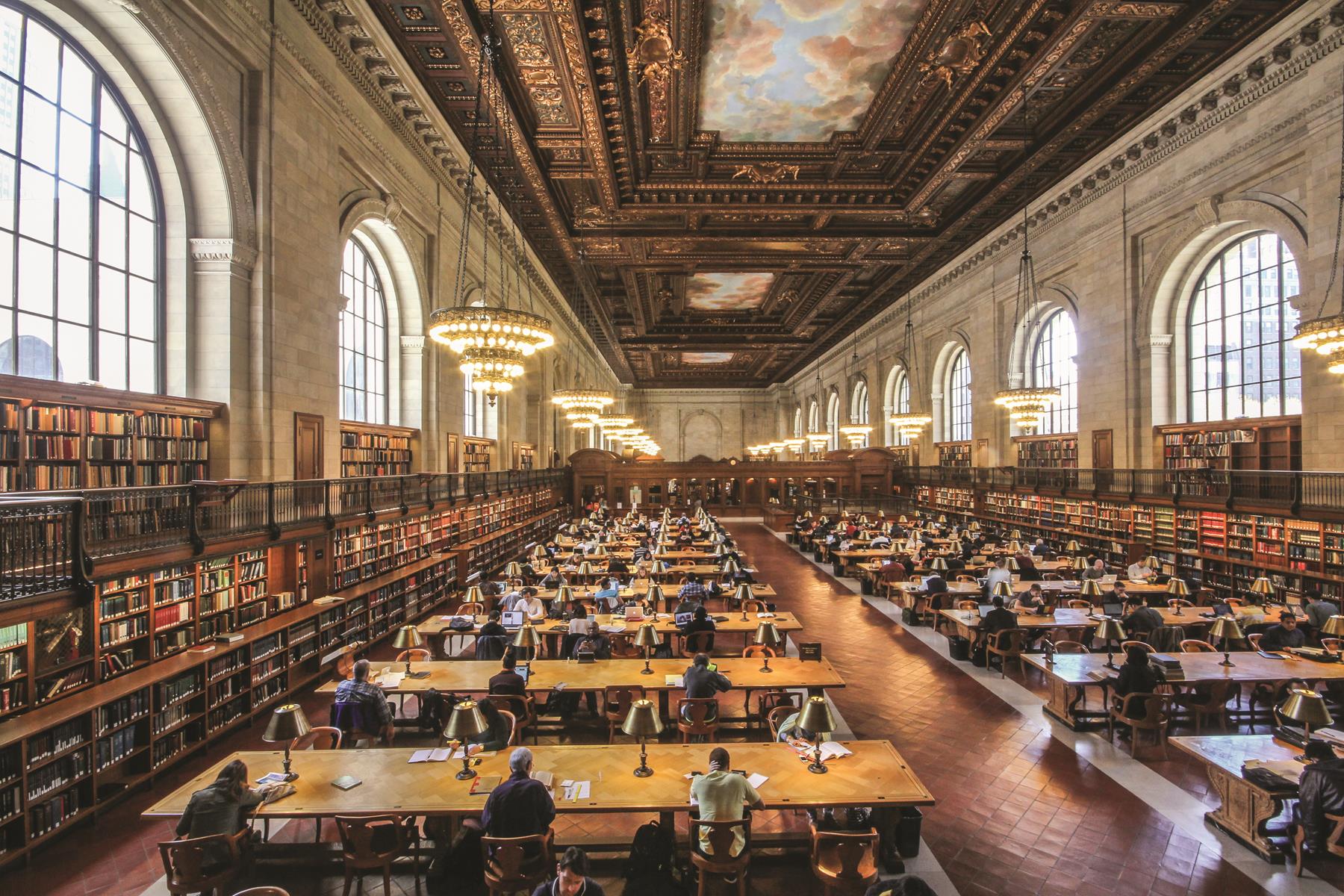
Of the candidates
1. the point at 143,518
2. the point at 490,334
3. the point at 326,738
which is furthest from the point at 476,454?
the point at 326,738

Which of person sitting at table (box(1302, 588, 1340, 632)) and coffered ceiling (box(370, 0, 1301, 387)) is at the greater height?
coffered ceiling (box(370, 0, 1301, 387))

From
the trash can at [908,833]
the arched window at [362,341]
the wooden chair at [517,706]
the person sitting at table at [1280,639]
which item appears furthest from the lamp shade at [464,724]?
the person sitting at table at [1280,639]

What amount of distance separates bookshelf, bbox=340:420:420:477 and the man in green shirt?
8.55 m

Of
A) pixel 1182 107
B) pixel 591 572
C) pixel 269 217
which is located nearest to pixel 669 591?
pixel 591 572

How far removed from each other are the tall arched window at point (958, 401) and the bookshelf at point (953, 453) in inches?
8.8

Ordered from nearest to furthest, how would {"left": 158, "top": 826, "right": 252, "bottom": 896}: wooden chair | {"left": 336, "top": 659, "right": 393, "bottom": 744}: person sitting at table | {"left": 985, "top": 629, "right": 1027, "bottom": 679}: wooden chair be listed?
{"left": 158, "top": 826, "right": 252, "bottom": 896}: wooden chair → {"left": 336, "top": 659, "right": 393, "bottom": 744}: person sitting at table → {"left": 985, "top": 629, "right": 1027, "bottom": 679}: wooden chair

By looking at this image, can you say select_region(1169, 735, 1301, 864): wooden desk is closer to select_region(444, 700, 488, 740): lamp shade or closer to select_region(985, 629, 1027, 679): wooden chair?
select_region(985, 629, 1027, 679): wooden chair

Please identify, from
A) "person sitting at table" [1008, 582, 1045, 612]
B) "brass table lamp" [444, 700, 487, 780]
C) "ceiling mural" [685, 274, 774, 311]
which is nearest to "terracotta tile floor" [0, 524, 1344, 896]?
"brass table lamp" [444, 700, 487, 780]

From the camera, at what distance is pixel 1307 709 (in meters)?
4.59

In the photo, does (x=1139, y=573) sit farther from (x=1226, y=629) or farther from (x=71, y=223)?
(x=71, y=223)

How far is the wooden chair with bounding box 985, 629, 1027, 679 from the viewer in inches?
342

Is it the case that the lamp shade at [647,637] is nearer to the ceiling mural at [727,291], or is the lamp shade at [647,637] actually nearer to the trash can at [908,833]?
the trash can at [908,833]

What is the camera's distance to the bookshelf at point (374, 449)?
1135 cm

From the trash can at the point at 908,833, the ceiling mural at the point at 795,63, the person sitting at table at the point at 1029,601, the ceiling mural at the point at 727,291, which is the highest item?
the ceiling mural at the point at 795,63
